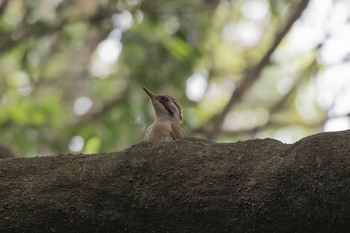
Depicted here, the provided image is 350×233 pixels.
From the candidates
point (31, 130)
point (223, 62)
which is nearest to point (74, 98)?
point (223, 62)

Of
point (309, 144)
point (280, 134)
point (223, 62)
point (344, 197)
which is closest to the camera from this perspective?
point (344, 197)

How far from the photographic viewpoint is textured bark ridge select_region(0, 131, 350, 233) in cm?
335

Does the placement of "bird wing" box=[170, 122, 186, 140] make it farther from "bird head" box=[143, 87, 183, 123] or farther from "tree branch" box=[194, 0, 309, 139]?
"tree branch" box=[194, 0, 309, 139]

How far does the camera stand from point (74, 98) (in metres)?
13.2

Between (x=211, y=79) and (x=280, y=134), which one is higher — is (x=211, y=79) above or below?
above

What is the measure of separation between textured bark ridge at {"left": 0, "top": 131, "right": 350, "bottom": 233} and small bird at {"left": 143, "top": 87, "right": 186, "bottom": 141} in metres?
2.18

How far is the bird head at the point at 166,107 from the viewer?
7133mm

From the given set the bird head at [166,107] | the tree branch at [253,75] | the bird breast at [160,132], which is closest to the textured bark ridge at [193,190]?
the bird breast at [160,132]

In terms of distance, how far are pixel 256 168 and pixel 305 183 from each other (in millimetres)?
278

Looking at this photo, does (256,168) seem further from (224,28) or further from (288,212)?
(224,28)

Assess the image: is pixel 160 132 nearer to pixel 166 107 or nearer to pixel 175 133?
pixel 175 133

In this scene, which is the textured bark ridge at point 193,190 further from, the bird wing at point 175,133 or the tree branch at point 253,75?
the tree branch at point 253,75

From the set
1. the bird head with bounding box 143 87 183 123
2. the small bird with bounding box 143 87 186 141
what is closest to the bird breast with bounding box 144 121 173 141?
A: the small bird with bounding box 143 87 186 141

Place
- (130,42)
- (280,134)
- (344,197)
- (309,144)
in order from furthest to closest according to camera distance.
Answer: (280,134) → (130,42) → (309,144) → (344,197)
